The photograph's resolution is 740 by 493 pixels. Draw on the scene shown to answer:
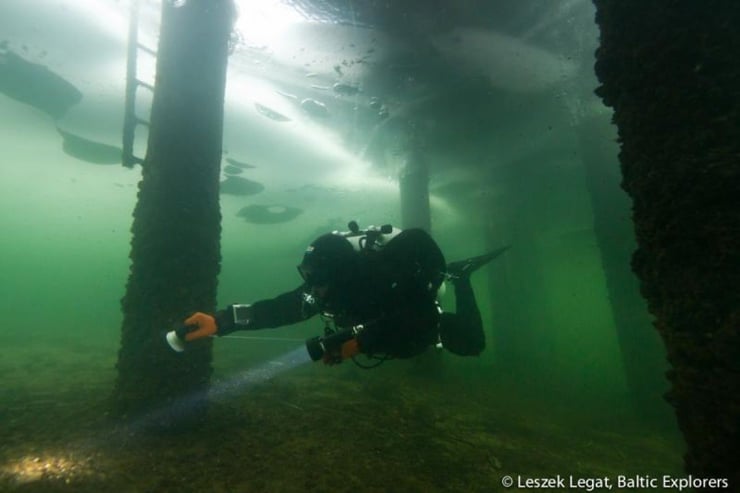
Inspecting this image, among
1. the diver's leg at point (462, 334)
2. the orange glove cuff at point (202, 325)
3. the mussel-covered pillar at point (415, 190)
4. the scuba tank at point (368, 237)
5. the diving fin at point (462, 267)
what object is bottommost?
the diver's leg at point (462, 334)

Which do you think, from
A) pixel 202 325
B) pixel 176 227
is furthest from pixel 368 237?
pixel 176 227

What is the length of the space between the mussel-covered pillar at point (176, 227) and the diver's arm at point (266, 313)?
36.4 inches

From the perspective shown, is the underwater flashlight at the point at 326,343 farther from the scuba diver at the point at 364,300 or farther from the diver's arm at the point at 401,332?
the diver's arm at the point at 401,332

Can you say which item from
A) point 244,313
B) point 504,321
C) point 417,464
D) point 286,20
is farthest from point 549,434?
point 504,321

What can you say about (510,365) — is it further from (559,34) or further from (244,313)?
(244,313)

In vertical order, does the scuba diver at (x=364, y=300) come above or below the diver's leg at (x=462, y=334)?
above

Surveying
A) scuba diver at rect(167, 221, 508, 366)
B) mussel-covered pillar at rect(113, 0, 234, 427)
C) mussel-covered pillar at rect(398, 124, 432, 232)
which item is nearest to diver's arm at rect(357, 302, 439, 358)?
scuba diver at rect(167, 221, 508, 366)

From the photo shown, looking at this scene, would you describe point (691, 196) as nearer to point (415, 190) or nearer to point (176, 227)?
point (176, 227)

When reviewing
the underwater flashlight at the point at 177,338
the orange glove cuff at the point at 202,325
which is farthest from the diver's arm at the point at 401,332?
the underwater flashlight at the point at 177,338

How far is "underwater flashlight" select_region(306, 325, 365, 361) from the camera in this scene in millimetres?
3344

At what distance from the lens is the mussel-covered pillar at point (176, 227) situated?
4.74m

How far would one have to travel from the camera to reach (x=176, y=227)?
4.99 meters

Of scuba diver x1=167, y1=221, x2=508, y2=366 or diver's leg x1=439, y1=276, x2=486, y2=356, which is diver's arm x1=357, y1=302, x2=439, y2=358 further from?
diver's leg x1=439, y1=276, x2=486, y2=356

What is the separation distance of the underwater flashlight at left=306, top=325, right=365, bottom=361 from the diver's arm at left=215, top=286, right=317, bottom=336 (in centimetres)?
115
